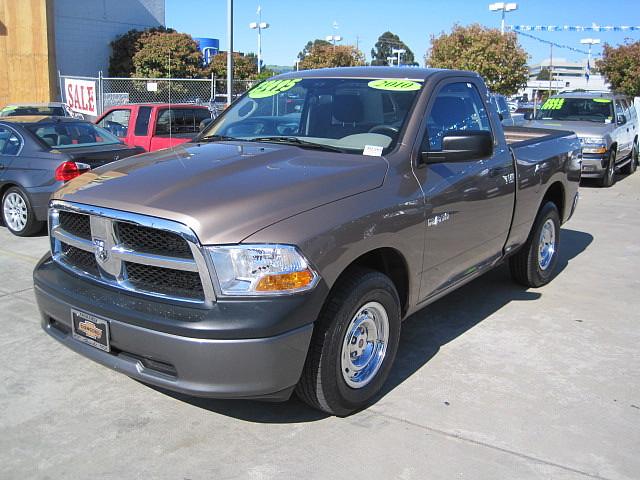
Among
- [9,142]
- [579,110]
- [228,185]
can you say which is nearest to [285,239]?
[228,185]

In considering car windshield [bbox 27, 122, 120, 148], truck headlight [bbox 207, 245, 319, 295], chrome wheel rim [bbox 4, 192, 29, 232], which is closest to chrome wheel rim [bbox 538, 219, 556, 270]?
truck headlight [bbox 207, 245, 319, 295]

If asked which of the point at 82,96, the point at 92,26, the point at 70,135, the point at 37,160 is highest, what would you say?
the point at 92,26

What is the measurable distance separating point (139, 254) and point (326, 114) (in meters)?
1.82

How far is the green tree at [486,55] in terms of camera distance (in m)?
26.9

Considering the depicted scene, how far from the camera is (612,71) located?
2720 cm

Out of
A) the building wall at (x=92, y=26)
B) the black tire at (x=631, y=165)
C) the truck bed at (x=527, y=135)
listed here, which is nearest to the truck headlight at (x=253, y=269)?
the truck bed at (x=527, y=135)

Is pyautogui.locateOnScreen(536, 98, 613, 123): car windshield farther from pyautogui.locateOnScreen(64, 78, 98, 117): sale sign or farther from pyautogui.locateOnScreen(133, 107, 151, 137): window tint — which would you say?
pyautogui.locateOnScreen(64, 78, 98, 117): sale sign

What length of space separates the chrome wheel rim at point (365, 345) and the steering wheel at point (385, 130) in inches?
44.4

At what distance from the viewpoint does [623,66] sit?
2659 cm

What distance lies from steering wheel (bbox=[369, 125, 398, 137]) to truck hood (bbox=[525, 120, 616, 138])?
32.2ft

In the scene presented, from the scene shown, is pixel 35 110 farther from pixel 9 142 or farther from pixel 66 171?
pixel 66 171

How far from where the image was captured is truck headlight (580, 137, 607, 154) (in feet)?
42.7

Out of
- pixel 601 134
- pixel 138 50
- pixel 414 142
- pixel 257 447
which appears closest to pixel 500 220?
pixel 414 142

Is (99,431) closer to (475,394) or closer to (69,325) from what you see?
(69,325)
